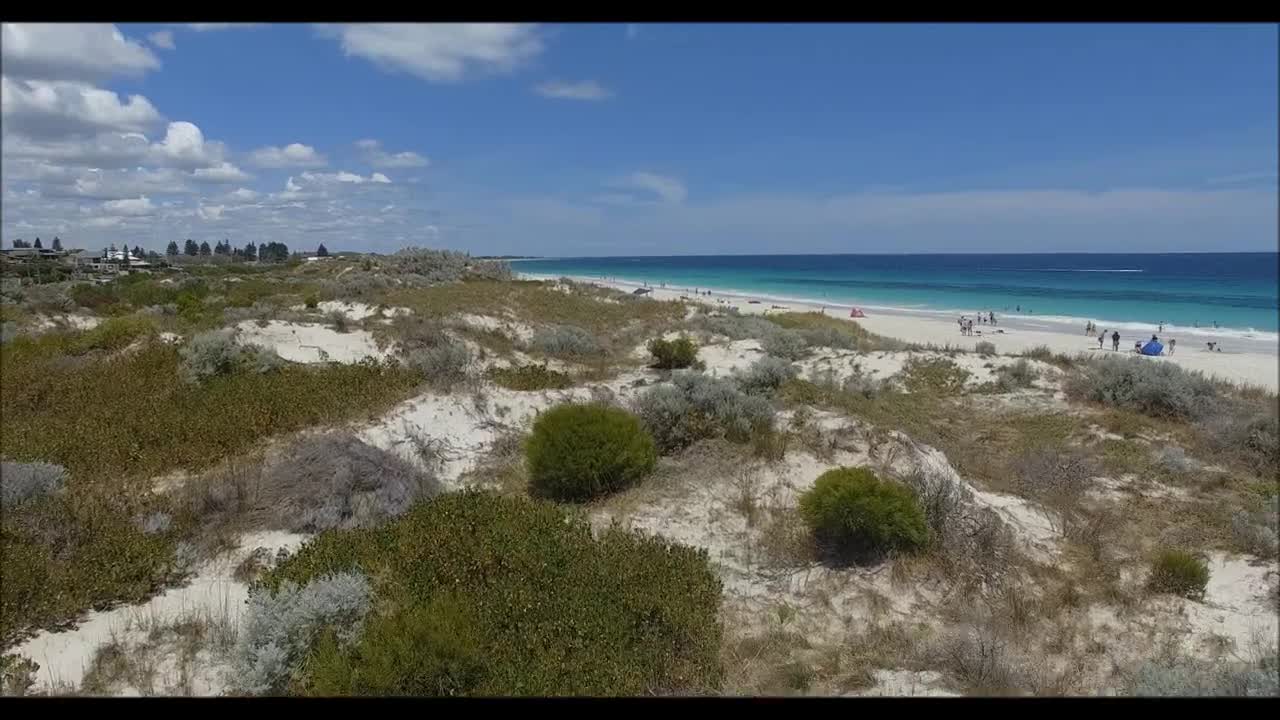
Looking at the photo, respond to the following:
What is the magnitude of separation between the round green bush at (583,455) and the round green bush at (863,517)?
2286 mm

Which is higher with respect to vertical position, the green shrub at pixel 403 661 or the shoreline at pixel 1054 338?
the shoreline at pixel 1054 338

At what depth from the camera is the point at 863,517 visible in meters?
6.91

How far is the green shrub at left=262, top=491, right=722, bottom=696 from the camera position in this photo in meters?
4.36

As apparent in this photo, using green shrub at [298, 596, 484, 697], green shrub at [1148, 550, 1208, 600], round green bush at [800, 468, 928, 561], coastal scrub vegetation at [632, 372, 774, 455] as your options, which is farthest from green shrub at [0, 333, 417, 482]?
green shrub at [1148, 550, 1208, 600]

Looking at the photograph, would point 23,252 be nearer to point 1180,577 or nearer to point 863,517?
point 863,517

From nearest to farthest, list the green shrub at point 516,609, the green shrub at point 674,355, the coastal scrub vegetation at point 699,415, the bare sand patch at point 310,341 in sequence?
the green shrub at point 516,609, the coastal scrub vegetation at point 699,415, the bare sand patch at point 310,341, the green shrub at point 674,355

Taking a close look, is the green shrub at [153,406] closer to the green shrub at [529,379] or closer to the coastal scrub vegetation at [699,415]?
the green shrub at [529,379]

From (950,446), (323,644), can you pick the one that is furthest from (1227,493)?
(323,644)

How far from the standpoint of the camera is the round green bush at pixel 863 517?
22.6ft

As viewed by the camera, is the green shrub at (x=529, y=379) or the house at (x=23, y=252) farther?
the green shrub at (x=529, y=379)

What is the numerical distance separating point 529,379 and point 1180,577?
31.4 ft

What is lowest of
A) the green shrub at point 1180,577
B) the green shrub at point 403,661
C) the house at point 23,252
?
the green shrub at point 1180,577

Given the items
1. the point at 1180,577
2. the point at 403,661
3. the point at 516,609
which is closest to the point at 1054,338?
the point at 1180,577

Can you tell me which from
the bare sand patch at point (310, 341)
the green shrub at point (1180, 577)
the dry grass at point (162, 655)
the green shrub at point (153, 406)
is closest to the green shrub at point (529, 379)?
the green shrub at point (153, 406)
